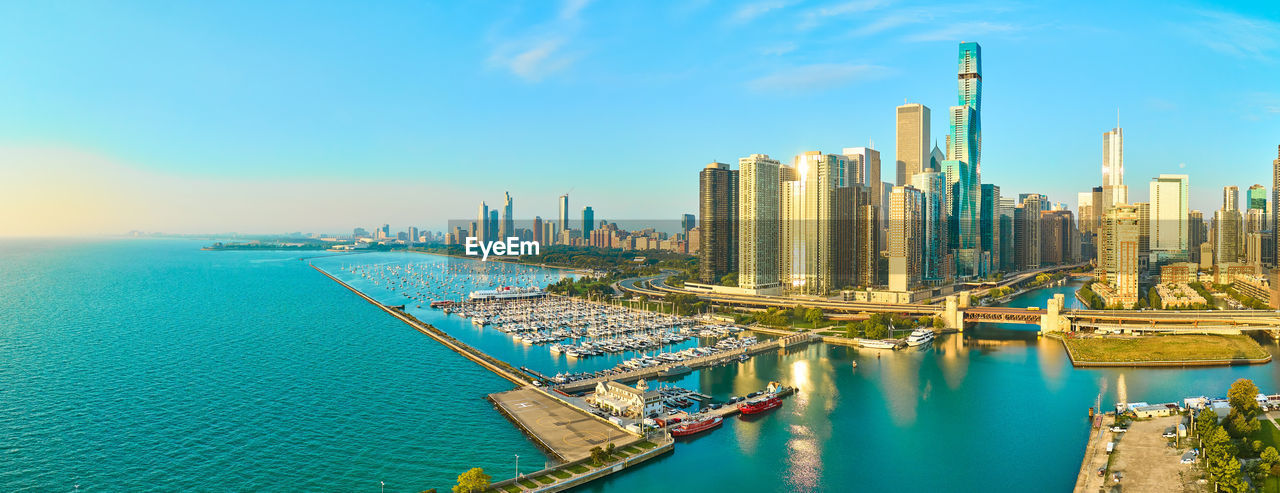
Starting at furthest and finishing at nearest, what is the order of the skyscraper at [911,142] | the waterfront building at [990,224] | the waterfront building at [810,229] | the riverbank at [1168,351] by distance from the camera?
the skyscraper at [911,142] < the waterfront building at [990,224] < the waterfront building at [810,229] < the riverbank at [1168,351]

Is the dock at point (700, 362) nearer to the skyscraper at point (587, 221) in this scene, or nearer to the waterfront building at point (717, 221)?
the waterfront building at point (717, 221)

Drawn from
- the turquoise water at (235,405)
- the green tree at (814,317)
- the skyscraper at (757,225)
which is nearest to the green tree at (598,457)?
the turquoise water at (235,405)

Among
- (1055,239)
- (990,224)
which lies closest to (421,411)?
(990,224)

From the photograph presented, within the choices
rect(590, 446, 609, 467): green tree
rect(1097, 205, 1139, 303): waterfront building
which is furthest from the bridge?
rect(590, 446, 609, 467): green tree

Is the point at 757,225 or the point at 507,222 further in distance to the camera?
the point at 507,222

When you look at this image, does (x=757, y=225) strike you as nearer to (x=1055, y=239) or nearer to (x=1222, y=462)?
(x=1222, y=462)

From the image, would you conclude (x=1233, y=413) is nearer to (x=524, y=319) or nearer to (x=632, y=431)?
(x=632, y=431)

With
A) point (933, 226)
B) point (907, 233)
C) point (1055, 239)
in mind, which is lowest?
point (1055, 239)
